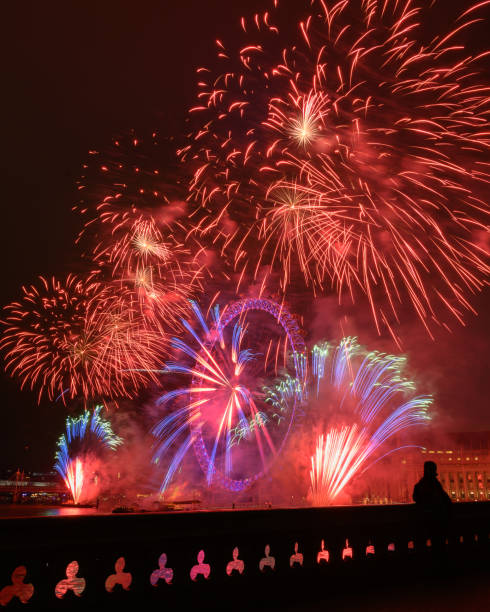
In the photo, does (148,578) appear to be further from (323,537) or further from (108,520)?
(323,537)

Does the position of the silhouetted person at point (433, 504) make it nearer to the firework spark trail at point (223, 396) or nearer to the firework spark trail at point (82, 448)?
the firework spark trail at point (223, 396)

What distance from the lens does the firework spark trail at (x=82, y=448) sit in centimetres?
6181

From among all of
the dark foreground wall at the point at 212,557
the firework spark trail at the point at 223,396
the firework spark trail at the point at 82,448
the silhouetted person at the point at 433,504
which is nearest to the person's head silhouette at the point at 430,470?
the silhouetted person at the point at 433,504

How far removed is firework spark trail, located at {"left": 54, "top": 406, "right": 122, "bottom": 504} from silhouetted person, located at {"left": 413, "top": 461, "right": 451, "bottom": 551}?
176 ft

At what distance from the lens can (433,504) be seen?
372 inches

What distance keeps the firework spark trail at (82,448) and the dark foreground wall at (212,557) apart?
5377cm

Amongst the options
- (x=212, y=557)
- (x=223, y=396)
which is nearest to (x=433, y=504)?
(x=212, y=557)

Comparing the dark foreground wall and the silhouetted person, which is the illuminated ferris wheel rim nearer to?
the silhouetted person

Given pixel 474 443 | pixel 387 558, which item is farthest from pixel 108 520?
pixel 474 443

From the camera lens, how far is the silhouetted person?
9.33 metres

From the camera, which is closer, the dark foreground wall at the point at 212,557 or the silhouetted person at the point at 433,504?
the dark foreground wall at the point at 212,557

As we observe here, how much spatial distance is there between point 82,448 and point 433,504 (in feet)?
200

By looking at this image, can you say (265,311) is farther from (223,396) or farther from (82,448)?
(82,448)

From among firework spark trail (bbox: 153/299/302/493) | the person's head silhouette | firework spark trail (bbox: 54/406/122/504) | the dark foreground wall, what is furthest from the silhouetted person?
firework spark trail (bbox: 54/406/122/504)
